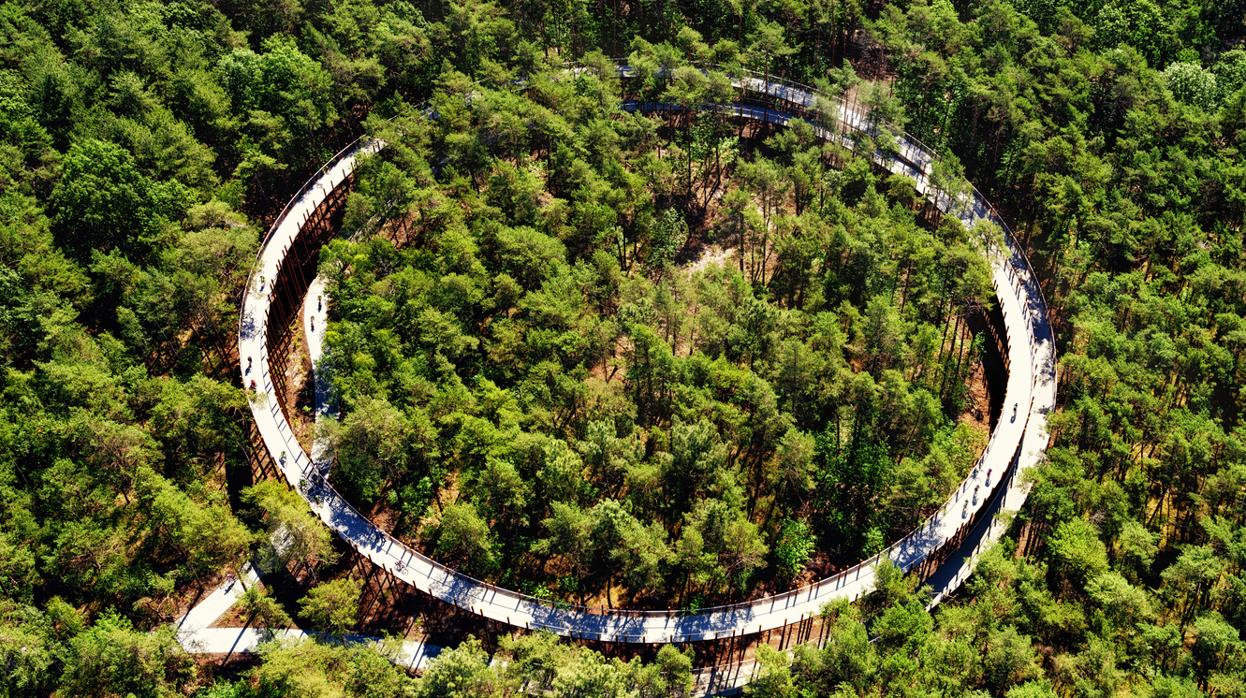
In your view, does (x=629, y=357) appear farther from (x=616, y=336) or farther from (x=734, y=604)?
(x=734, y=604)

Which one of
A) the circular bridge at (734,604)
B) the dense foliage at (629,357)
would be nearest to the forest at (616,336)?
the dense foliage at (629,357)

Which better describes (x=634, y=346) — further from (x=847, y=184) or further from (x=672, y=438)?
(x=847, y=184)

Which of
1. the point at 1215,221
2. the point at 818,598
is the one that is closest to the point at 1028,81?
the point at 1215,221

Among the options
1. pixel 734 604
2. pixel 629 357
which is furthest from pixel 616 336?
pixel 734 604

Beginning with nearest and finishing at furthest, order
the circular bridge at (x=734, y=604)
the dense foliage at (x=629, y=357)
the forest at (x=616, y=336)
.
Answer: the forest at (x=616, y=336) < the circular bridge at (x=734, y=604) < the dense foliage at (x=629, y=357)

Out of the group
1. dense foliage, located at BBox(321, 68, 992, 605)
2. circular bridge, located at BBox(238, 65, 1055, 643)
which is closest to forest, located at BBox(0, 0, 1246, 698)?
dense foliage, located at BBox(321, 68, 992, 605)

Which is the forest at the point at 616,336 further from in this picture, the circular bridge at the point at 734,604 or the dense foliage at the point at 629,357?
the circular bridge at the point at 734,604

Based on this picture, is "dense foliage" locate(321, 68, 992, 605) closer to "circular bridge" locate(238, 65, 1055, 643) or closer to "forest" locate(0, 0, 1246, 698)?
"forest" locate(0, 0, 1246, 698)

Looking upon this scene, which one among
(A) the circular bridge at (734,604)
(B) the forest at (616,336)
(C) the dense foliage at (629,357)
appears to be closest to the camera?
(B) the forest at (616,336)
